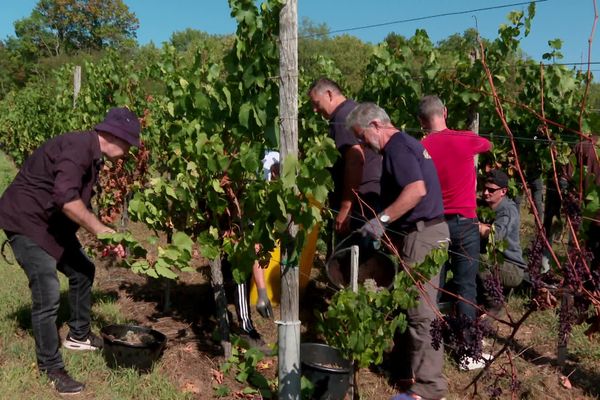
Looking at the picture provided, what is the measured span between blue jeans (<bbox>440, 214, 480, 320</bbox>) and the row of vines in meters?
0.61

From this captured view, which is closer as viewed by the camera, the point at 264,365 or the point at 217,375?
the point at 217,375

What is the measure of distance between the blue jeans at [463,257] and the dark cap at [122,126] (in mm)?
2010

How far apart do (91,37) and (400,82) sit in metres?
58.9

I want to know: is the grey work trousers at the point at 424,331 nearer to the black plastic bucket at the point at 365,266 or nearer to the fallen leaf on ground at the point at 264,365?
the black plastic bucket at the point at 365,266

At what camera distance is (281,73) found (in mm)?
2943

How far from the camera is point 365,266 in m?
3.81

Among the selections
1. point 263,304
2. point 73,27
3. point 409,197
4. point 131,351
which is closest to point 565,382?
point 409,197

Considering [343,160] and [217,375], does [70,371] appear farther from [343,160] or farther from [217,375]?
[343,160]

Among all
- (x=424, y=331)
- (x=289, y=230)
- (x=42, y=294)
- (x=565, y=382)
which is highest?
(x=289, y=230)

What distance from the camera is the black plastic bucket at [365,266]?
373cm

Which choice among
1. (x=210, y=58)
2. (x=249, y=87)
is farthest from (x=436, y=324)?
(x=210, y=58)

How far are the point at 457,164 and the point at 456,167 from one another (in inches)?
0.8

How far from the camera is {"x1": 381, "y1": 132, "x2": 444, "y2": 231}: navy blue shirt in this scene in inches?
126

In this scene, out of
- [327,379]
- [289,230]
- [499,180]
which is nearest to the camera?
[289,230]
